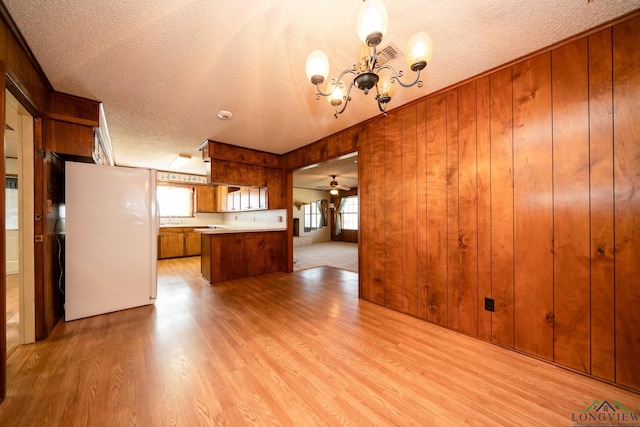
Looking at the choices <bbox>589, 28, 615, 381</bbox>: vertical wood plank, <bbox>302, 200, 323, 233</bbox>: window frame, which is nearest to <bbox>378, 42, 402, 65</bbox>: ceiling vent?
<bbox>589, 28, 615, 381</bbox>: vertical wood plank

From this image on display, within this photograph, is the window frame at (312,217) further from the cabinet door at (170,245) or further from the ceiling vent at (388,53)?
the ceiling vent at (388,53)

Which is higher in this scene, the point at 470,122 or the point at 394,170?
the point at 470,122

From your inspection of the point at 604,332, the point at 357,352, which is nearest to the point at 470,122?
the point at 604,332

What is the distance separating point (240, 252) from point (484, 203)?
12.8 feet

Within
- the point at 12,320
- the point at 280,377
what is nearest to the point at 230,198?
the point at 12,320

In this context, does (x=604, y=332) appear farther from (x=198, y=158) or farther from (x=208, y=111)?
(x=198, y=158)

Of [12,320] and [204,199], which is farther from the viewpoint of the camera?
[204,199]

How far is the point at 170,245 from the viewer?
6.18m

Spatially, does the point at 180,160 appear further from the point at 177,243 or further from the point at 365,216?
the point at 365,216

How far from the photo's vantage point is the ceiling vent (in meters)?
1.71

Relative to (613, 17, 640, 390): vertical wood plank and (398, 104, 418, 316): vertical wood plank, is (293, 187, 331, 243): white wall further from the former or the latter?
(613, 17, 640, 390): vertical wood plank

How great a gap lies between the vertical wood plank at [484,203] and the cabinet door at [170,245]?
695cm

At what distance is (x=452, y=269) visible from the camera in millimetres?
2309

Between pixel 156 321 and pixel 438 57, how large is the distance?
3.89 meters
